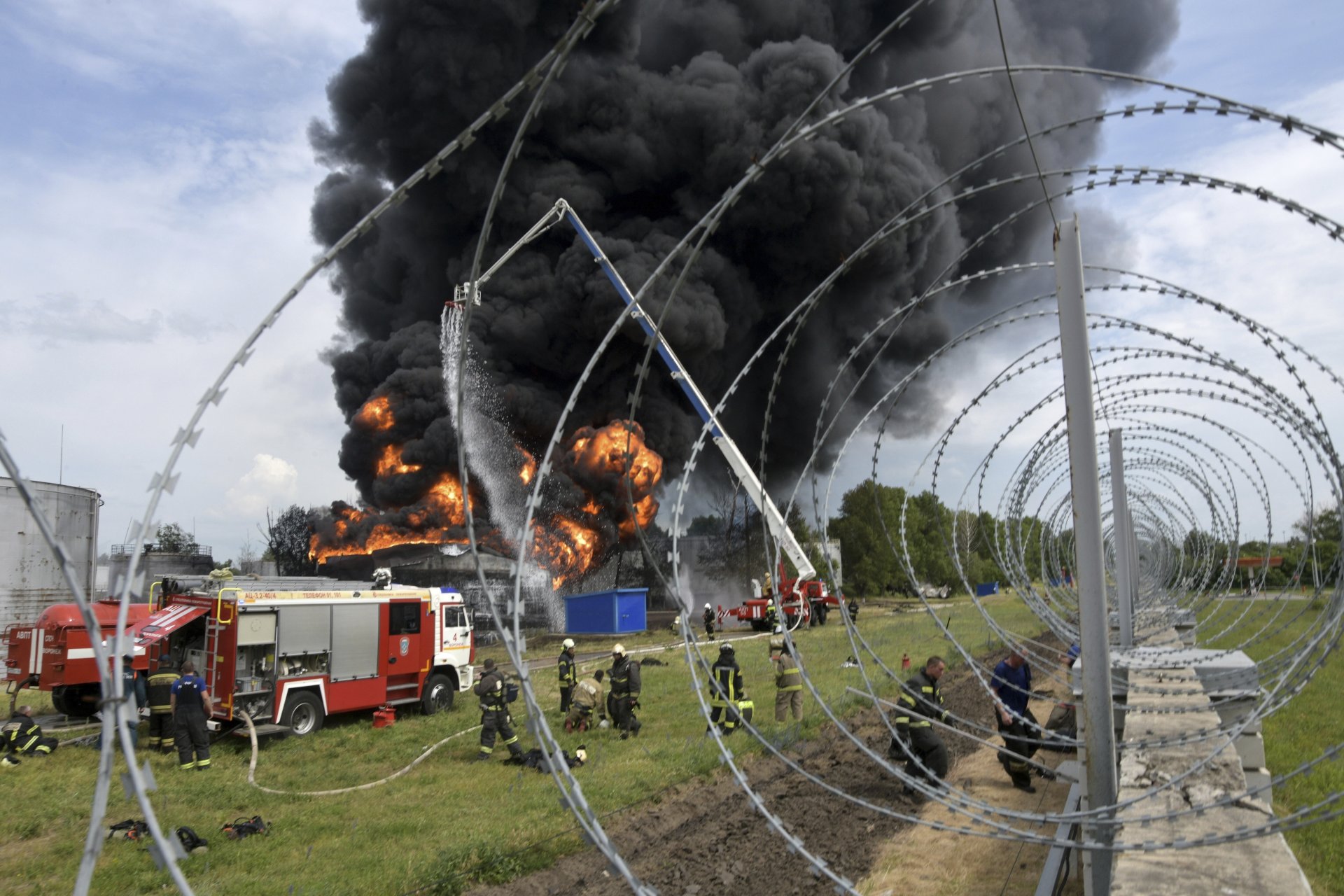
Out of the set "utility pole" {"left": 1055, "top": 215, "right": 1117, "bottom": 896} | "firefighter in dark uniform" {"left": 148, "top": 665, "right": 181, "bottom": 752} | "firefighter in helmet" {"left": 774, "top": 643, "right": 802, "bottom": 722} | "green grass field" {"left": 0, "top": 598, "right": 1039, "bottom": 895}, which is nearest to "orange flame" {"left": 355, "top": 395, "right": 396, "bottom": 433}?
"green grass field" {"left": 0, "top": 598, "right": 1039, "bottom": 895}

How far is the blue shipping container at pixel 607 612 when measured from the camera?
1163 inches

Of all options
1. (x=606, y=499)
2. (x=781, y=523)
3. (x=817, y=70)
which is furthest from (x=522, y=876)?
(x=817, y=70)

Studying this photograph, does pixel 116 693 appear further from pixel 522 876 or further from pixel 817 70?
pixel 817 70

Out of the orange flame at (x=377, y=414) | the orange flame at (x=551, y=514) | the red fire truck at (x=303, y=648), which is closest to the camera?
the red fire truck at (x=303, y=648)

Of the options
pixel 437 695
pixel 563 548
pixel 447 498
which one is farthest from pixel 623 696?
pixel 447 498

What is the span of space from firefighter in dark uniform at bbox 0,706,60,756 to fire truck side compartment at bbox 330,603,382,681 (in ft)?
12.1

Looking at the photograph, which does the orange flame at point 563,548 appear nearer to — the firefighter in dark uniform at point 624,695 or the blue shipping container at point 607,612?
the blue shipping container at point 607,612

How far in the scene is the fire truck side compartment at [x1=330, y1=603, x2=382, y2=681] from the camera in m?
14.0

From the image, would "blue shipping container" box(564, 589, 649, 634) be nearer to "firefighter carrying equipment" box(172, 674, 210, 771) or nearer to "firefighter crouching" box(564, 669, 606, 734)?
"firefighter crouching" box(564, 669, 606, 734)

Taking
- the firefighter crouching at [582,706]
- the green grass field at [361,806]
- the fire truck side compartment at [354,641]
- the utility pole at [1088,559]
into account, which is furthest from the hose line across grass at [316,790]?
the utility pole at [1088,559]

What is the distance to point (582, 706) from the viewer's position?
1316cm

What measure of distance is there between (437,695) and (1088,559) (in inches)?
503

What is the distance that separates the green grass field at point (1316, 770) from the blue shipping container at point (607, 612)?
1897cm

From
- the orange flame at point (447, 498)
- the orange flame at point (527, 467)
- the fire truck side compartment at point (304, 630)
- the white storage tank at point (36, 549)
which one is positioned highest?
the orange flame at point (527, 467)
